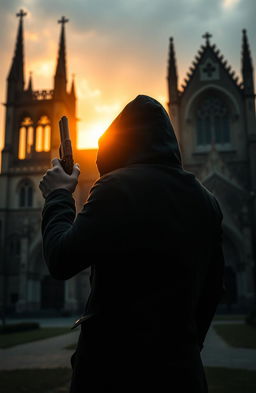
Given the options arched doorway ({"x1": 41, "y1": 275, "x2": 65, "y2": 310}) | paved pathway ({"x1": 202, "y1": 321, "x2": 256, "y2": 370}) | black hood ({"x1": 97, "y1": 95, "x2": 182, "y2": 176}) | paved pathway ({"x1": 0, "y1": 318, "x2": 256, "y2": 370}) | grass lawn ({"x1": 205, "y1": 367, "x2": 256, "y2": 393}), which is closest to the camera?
black hood ({"x1": 97, "y1": 95, "x2": 182, "y2": 176})

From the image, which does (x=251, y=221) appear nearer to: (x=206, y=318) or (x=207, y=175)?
(x=207, y=175)

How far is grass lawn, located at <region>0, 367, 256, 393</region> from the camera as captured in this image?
22.5 feet

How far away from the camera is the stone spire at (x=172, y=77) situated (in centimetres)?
4031

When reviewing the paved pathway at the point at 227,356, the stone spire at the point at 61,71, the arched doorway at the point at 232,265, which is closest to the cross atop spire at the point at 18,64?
the stone spire at the point at 61,71

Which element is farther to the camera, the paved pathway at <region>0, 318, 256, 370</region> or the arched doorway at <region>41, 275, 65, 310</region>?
the arched doorway at <region>41, 275, 65, 310</region>

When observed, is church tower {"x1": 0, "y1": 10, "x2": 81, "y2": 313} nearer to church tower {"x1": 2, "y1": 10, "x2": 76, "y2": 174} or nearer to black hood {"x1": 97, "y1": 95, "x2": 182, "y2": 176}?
church tower {"x1": 2, "y1": 10, "x2": 76, "y2": 174}

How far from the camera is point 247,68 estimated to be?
40406 mm

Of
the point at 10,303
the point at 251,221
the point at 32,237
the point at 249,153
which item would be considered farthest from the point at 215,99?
the point at 10,303

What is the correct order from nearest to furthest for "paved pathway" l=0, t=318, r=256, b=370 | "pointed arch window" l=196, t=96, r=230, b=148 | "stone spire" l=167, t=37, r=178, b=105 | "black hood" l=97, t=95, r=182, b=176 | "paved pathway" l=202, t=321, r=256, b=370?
"black hood" l=97, t=95, r=182, b=176
"paved pathway" l=202, t=321, r=256, b=370
"paved pathway" l=0, t=318, r=256, b=370
"pointed arch window" l=196, t=96, r=230, b=148
"stone spire" l=167, t=37, r=178, b=105

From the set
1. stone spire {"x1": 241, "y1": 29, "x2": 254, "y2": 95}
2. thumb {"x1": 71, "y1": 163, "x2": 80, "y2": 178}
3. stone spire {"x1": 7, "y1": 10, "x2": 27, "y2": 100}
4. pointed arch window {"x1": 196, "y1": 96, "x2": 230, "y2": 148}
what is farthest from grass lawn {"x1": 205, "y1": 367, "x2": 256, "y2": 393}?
stone spire {"x1": 7, "y1": 10, "x2": 27, "y2": 100}

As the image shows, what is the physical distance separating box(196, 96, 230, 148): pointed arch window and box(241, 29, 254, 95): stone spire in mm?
2665

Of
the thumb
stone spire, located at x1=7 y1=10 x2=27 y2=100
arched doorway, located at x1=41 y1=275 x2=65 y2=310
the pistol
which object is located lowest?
arched doorway, located at x1=41 y1=275 x2=65 y2=310

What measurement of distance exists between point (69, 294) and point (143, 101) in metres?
34.7

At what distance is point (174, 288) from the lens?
163cm
